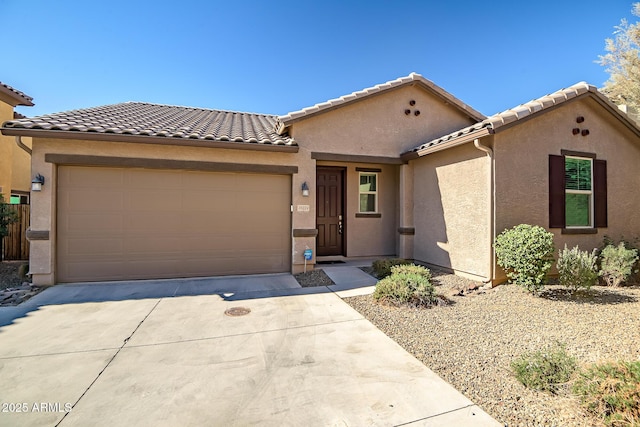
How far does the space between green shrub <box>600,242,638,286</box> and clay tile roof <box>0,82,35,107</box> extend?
1894 centimetres

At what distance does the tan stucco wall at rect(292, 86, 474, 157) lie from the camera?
7988 mm

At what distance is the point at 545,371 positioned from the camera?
2.94 meters

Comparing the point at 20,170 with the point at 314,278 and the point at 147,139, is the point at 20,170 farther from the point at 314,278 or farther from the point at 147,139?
the point at 314,278

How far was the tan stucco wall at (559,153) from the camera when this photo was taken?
6.43 metres

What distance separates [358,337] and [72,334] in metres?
4.17

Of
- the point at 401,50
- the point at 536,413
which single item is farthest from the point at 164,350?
the point at 401,50

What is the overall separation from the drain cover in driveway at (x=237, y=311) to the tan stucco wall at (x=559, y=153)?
17.8 feet

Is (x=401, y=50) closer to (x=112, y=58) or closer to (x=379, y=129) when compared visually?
(x=379, y=129)

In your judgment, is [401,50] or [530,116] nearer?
[530,116]

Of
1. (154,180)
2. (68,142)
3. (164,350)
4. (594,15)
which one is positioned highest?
(594,15)

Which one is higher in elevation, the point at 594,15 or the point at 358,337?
the point at 594,15

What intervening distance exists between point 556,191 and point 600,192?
5.61 ft

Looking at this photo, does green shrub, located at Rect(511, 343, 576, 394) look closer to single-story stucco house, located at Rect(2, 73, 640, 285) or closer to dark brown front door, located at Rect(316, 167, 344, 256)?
single-story stucco house, located at Rect(2, 73, 640, 285)

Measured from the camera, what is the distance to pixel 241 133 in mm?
7953
